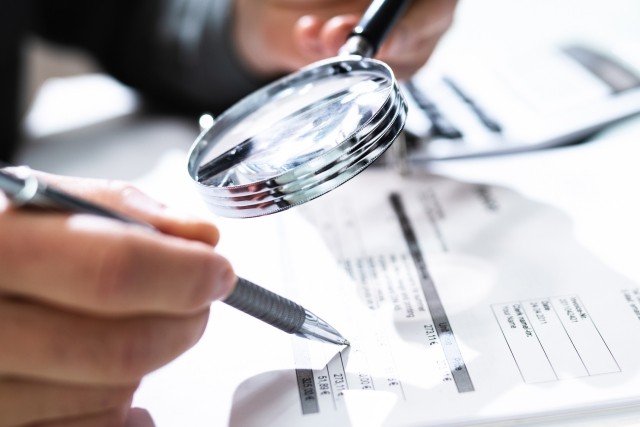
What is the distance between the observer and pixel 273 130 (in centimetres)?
56

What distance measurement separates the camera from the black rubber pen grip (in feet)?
1.32

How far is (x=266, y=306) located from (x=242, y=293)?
0.03m

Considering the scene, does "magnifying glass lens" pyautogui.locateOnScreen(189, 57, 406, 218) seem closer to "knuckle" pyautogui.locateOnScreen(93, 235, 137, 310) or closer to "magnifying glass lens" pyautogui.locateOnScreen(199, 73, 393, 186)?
"magnifying glass lens" pyautogui.locateOnScreen(199, 73, 393, 186)

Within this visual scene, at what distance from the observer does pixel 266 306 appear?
1.38 feet

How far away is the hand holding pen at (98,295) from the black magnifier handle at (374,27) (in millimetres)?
277

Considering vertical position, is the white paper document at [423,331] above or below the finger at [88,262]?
below

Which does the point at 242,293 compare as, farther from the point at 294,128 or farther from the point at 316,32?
the point at 316,32

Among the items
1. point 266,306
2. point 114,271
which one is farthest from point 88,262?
point 266,306

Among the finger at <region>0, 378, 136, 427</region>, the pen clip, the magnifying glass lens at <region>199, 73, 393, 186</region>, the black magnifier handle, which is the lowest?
the finger at <region>0, 378, 136, 427</region>

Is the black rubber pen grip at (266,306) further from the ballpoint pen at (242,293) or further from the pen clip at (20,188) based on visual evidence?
the pen clip at (20,188)

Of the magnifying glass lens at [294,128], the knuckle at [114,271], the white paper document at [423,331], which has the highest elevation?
the knuckle at [114,271]

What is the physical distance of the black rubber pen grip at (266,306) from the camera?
401 millimetres

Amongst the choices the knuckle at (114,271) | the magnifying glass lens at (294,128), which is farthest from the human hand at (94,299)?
the magnifying glass lens at (294,128)

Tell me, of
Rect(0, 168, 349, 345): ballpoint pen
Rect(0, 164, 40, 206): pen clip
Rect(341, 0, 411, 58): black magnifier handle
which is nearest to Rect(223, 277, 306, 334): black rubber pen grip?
Rect(0, 168, 349, 345): ballpoint pen
